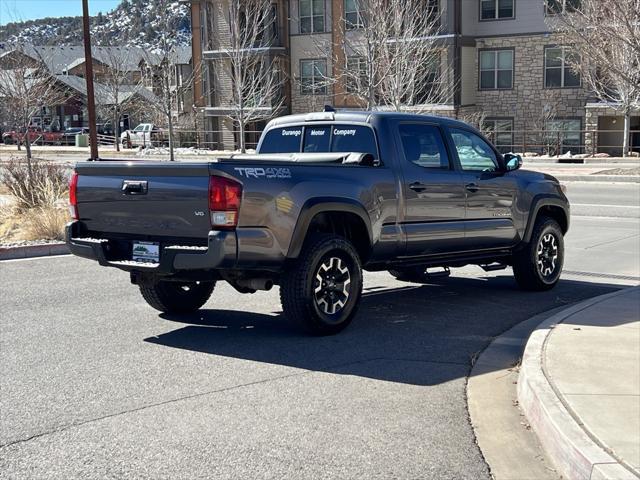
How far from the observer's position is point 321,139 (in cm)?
866

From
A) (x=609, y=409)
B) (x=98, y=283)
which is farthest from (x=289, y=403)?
(x=98, y=283)

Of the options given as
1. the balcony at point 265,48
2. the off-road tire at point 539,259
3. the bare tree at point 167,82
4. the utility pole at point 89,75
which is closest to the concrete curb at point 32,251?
the off-road tire at point 539,259

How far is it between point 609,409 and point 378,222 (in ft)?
10.6

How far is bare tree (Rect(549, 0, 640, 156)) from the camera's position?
83.6ft

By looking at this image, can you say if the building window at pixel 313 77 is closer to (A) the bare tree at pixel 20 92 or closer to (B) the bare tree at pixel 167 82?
(B) the bare tree at pixel 167 82

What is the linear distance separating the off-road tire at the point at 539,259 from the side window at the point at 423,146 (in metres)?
1.69

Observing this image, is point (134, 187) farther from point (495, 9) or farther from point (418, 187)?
point (495, 9)

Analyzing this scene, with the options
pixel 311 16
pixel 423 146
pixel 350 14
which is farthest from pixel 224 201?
pixel 311 16

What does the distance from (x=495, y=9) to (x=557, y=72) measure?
449 cm

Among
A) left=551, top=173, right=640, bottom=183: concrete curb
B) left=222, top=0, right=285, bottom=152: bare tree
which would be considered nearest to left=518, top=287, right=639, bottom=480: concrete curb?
left=551, top=173, right=640, bottom=183: concrete curb

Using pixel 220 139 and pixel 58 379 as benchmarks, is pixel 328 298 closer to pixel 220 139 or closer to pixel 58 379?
pixel 58 379

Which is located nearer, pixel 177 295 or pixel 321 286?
pixel 321 286

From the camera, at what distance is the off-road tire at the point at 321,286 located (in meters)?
7.19

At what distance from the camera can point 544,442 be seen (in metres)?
4.96
